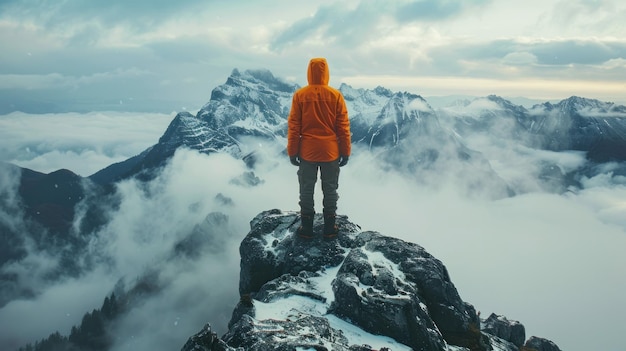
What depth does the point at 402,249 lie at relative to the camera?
17.2 meters

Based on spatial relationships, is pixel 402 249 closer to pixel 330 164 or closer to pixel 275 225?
pixel 330 164

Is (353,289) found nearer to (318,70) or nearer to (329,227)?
(329,227)

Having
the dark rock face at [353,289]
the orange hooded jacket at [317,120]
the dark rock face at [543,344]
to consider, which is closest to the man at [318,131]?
the orange hooded jacket at [317,120]

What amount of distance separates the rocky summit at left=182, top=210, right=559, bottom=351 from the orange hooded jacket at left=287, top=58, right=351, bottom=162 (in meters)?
4.44

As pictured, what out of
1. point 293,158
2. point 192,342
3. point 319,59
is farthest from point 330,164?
point 192,342

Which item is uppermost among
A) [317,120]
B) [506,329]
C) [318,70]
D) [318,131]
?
[318,70]

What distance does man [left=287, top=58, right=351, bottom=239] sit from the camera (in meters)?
15.5

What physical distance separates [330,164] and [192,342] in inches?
334

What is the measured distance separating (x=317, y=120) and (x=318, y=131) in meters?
0.46

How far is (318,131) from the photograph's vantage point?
1570 centimetres

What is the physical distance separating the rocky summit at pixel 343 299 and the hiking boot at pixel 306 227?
1.04ft

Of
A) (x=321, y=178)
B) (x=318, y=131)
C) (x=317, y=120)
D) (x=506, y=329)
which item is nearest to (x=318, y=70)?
(x=317, y=120)

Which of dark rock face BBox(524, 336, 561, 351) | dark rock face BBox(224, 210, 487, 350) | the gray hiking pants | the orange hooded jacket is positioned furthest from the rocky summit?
dark rock face BBox(524, 336, 561, 351)

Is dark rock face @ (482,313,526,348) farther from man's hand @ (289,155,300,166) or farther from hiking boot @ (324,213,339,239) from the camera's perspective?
man's hand @ (289,155,300,166)
